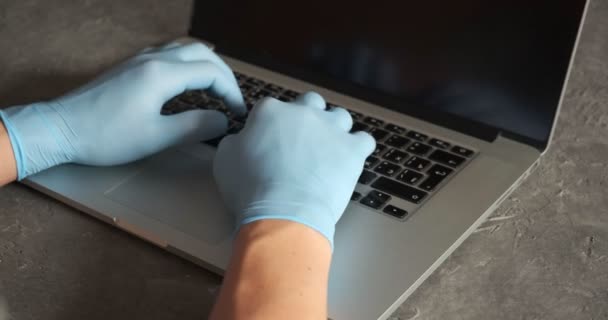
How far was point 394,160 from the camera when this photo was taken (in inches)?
36.8

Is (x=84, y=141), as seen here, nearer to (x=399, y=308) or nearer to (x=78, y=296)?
(x=78, y=296)

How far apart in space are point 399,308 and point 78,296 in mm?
302

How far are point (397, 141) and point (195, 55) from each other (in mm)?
265

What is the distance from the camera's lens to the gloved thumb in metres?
0.92

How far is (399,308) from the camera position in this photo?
0.78m

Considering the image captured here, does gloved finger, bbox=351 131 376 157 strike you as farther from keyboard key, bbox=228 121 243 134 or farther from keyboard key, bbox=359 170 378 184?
keyboard key, bbox=228 121 243 134

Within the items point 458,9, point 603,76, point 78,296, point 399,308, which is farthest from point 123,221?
point 603,76

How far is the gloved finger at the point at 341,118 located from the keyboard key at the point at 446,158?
0.35 feet

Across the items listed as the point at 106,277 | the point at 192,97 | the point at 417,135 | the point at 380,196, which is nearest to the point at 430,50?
the point at 417,135

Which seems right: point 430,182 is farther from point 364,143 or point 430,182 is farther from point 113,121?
point 113,121

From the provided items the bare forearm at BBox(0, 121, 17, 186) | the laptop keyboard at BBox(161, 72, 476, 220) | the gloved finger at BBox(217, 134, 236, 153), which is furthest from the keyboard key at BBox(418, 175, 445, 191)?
the bare forearm at BBox(0, 121, 17, 186)

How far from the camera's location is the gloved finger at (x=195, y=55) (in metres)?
0.98

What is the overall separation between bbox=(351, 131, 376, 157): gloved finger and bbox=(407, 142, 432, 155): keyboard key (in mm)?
75

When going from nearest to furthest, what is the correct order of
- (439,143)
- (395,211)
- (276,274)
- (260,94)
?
(276,274)
(395,211)
(439,143)
(260,94)
